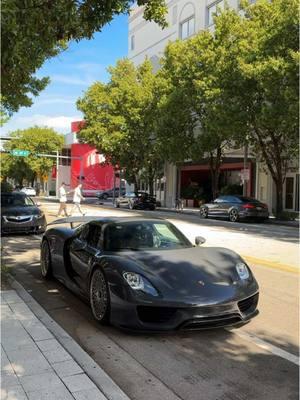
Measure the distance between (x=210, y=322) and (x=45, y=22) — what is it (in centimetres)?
339

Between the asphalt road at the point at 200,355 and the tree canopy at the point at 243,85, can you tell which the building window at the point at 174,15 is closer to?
the tree canopy at the point at 243,85

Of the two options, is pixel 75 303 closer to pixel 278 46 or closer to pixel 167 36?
pixel 278 46

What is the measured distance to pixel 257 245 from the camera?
1441cm

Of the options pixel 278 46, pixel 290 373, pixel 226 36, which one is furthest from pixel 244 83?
pixel 290 373

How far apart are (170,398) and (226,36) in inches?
1031

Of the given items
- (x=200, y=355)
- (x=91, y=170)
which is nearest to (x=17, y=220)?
(x=200, y=355)

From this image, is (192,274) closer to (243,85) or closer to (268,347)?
(268,347)

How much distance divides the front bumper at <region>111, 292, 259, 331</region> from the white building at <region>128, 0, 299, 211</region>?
25667 mm

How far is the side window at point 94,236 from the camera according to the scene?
682 cm

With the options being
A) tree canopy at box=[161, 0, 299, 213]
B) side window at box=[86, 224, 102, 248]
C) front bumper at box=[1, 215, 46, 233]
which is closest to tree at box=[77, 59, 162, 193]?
tree canopy at box=[161, 0, 299, 213]

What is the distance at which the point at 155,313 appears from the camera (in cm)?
535

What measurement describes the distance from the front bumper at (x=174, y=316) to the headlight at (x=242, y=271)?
0.41 m

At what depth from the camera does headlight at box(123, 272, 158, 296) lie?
540cm

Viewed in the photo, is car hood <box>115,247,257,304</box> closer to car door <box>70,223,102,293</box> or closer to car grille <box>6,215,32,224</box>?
car door <box>70,223,102,293</box>
